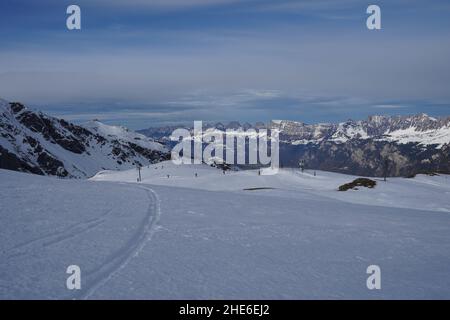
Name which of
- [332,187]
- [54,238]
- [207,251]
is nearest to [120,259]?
[207,251]

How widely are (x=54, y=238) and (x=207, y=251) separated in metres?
5.75

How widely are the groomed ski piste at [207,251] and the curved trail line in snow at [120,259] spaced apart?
0.03 m

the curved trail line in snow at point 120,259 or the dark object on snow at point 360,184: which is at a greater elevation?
the curved trail line in snow at point 120,259

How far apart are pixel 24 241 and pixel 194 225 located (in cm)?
719

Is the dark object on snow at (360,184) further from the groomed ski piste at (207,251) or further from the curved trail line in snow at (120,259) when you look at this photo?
the curved trail line in snow at (120,259)

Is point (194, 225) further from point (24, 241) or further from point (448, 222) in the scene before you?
point (448, 222)

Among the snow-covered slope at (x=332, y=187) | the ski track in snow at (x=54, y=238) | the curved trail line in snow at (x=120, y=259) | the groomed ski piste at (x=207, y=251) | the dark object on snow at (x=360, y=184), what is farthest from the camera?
the dark object on snow at (x=360, y=184)

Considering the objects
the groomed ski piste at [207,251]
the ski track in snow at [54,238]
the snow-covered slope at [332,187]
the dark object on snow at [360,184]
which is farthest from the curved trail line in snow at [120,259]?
the dark object on snow at [360,184]

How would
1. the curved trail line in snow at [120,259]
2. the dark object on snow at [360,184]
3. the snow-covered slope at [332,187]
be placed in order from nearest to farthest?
the curved trail line in snow at [120,259]
the snow-covered slope at [332,187]
the dark object on snow at [360,184]

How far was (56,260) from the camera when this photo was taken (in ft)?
39.6

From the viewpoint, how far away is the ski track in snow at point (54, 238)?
42.4 feet

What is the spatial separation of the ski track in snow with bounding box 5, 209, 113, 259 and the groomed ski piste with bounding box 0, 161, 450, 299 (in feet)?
0.11

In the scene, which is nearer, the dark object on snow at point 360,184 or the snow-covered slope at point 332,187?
the snow-covered slope at point 332,187
